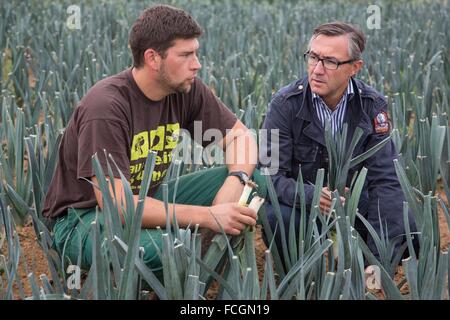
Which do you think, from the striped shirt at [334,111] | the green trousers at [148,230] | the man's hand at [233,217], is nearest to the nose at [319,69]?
the striped shirt at [334,111]

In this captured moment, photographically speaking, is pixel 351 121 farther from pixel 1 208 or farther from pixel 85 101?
pixel 1 208

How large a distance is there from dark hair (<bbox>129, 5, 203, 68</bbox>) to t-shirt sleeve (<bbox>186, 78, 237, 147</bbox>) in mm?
249

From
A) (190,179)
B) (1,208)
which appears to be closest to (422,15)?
(190,179)

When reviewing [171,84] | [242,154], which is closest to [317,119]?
[242,154]

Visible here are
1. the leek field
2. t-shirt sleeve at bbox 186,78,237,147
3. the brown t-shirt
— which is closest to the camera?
the leek field

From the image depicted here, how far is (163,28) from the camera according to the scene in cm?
224

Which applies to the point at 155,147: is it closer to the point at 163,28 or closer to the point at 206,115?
the point at 206,115

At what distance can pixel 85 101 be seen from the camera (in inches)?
86.1

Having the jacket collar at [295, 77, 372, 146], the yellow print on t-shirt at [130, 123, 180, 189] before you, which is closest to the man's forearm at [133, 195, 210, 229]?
the yellow print on t-shirt at [130, 123, 180, 189]

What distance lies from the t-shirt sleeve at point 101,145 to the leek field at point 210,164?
0.15 meters

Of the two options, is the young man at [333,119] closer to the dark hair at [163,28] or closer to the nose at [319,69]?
the nose at [319,69]

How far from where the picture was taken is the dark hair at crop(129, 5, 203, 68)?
2.24 m

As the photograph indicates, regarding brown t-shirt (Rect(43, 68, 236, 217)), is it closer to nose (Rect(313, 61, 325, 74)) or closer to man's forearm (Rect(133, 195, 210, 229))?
man's forearm (Rect(133, 195, 210, 229))

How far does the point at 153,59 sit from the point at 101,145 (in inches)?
13.1
